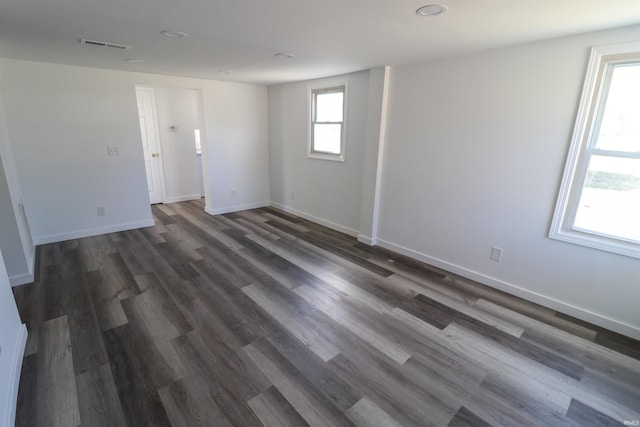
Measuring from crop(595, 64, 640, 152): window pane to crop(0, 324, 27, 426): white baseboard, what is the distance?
13.8ft

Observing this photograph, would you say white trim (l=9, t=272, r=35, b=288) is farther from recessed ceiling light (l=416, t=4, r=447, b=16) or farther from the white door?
recessed ceiling light (l=416, t=4, r=447, b=16)

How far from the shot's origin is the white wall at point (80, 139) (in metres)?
3.54

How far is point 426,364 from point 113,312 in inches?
101

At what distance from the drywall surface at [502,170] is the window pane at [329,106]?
3.20 ft

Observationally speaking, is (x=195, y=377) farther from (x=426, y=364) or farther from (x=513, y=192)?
(x=513, y=192)

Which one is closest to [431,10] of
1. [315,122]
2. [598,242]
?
[598,242]

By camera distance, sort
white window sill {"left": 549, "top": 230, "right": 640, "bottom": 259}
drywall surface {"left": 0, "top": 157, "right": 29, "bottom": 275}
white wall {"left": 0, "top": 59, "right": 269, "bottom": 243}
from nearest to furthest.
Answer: white window sill {"left": 549, "top": 230, "right": 640, "bottom": 259}
drywall surface {"left": 0, "top": 157, "right": 29, "bottom": 275}
white wall {"left": 0, "top": 59, "right": 269, "bottom": 243}

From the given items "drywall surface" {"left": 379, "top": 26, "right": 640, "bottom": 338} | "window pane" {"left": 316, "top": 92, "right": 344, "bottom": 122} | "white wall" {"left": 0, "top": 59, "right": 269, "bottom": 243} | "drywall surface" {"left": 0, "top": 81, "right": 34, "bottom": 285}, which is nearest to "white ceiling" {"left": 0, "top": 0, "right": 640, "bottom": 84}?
"drywall surface" {"left": 379, "top": 26, "right": 640, "bottom": 338}

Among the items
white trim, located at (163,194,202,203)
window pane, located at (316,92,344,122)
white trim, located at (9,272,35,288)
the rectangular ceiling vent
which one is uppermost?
the rectangular ceiling vent

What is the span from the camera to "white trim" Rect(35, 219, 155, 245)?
12.9ft

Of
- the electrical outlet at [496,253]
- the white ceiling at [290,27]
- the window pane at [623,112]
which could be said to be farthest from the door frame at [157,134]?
the window pane at [623,112]

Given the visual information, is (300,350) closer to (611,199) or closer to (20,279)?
(611,199)

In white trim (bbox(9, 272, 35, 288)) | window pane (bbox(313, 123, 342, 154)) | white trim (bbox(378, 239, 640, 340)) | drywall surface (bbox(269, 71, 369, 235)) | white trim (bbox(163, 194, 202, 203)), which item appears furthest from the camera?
white trim (bbox(163, 194, 202, 203))

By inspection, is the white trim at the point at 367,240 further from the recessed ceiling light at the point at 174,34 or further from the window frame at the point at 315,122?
the recessed ceiling light at the point at 174,34
